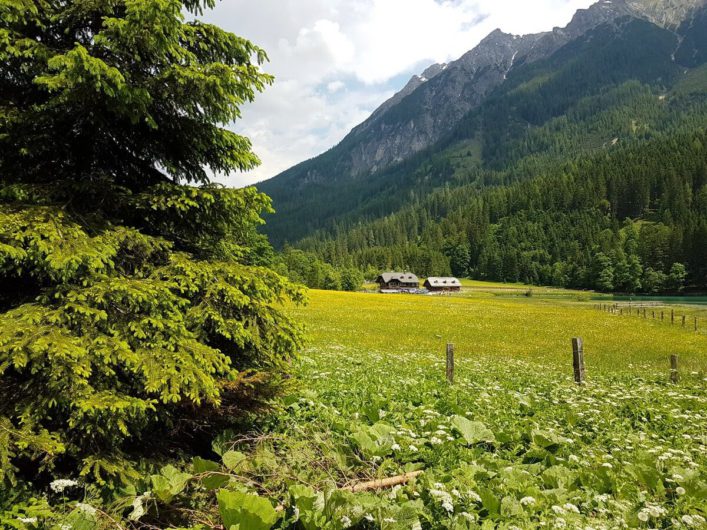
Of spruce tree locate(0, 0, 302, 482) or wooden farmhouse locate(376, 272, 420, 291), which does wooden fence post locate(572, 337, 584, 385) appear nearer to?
spruce tree locate(0, 0, 302, 482)

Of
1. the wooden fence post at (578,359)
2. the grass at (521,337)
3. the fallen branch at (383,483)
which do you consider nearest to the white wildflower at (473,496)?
the fallen branch at (383,483)

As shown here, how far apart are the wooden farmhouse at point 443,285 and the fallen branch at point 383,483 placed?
131746mm

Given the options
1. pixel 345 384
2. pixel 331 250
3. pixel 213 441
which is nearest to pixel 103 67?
pixel 213 441

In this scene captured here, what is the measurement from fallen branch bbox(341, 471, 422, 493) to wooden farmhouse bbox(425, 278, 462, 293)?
131746mm

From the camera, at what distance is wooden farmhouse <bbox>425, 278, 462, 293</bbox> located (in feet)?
440

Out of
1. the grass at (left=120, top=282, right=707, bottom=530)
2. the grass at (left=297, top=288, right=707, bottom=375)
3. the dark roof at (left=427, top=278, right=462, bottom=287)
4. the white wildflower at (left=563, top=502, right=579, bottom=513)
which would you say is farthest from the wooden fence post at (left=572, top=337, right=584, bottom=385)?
the dark roof at (left=427, top=278, right=462, bottom=287)

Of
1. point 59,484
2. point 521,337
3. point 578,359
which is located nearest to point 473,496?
point 59,484

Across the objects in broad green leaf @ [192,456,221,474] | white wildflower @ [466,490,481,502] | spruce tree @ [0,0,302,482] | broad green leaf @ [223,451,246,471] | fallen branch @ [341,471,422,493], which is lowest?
fallen branch @ [341,471,422,493]

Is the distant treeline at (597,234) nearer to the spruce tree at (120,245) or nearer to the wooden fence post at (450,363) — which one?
the wooden fence post at (450,363)

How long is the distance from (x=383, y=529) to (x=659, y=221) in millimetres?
190013

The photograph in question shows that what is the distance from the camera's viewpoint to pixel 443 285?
136 metres

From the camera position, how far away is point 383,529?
3.88 m

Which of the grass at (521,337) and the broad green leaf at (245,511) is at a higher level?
the broad green leaf at (245,511)

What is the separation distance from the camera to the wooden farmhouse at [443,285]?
440 feet
